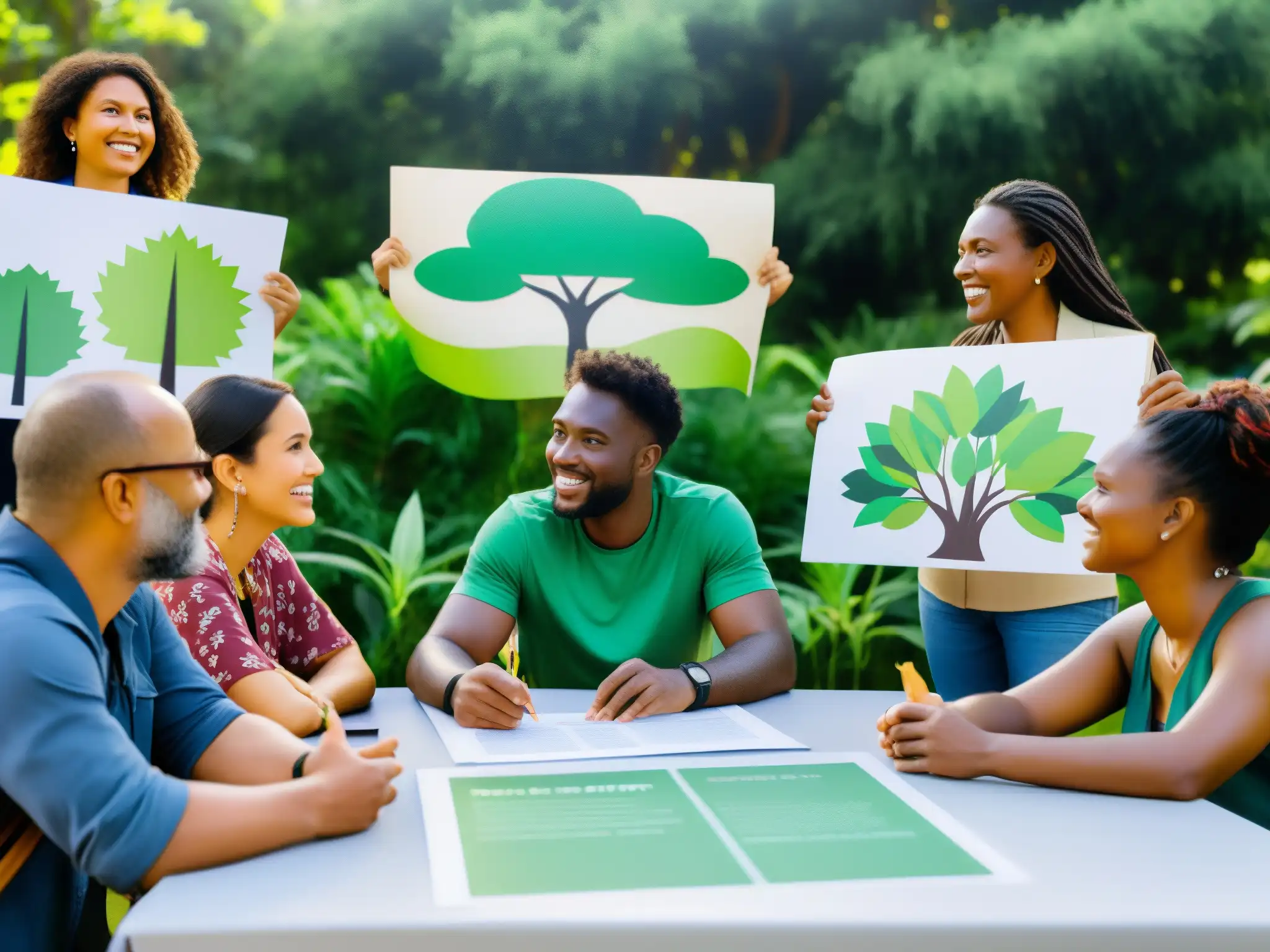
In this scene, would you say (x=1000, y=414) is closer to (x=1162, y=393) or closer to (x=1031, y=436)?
(x=1031, y=436)

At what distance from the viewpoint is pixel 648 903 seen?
4.34 ft

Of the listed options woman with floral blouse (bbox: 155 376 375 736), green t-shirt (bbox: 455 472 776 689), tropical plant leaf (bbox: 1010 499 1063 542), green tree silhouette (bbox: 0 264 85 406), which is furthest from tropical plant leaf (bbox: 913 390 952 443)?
green tree silhouette (bbox: 0 264 85 406)

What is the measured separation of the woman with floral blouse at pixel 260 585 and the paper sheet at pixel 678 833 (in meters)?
0.44

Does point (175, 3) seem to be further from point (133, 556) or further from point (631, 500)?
point (133, 556)

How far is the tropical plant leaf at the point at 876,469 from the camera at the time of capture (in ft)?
9.04

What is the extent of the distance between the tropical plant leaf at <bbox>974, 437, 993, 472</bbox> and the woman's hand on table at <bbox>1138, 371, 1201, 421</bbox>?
332mm

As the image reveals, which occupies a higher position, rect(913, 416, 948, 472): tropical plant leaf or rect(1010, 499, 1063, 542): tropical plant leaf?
rect(913, 416, 948, 472): tropical plant leaf

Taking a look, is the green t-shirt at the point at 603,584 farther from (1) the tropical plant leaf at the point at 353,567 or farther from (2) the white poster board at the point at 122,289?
(1) the tropical plant leaf at the point at 353,567

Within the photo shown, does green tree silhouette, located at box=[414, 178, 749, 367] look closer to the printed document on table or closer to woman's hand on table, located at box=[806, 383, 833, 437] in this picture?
woman's hand on table, located at box=[806, 383, 833, 437]

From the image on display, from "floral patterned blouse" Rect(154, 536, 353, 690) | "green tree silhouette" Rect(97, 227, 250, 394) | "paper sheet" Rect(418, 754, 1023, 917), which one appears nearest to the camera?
"paper sheet" Rect(418, 754, 1023, 917)

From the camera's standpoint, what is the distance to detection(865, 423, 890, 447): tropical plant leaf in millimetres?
2779

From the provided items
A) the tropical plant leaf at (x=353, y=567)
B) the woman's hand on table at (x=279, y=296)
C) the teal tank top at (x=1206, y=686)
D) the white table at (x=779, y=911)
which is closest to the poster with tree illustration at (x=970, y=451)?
the teal tank top at (x=1206, y=686)

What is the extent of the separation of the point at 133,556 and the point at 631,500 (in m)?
1.43

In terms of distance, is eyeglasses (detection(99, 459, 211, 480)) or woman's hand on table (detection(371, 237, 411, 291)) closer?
eyeglasses (detection(99, 459, 211, 480))
